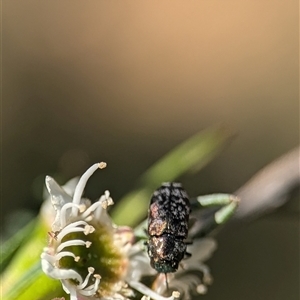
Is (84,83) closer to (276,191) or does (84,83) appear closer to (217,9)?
(217,9)

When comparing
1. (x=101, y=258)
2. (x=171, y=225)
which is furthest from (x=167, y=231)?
(x=101, y=258)

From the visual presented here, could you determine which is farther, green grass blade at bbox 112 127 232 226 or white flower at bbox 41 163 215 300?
green grass blade at bbox 112 127 232 226

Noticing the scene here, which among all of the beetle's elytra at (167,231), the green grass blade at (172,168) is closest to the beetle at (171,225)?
the beetle's elytra at (167,231)

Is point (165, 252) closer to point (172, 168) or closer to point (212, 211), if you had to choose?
point (212, 211)

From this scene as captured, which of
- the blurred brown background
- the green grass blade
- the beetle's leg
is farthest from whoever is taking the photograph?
the blurred brown background

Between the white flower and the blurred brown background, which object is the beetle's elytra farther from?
the blurred brown background

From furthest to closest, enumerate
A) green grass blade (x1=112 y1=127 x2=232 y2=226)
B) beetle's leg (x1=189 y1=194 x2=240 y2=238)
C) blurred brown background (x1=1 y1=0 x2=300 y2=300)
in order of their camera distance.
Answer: blurred brown background (x1=1 y1=0 x2=300 y2=300), green grass blade (x1=112 y1=127 x2=232 y2=226), beetle's leg (x1=189 y1=194 x2=240 y2=238)

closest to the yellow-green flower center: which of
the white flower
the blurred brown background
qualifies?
the white flower
